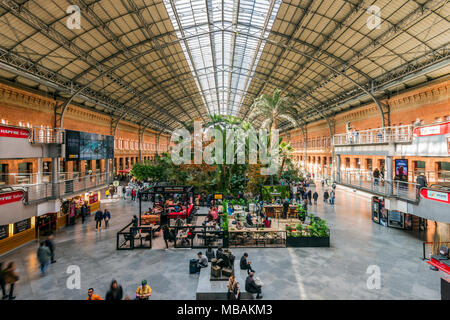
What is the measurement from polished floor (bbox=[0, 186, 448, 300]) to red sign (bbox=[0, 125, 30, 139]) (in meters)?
5.81

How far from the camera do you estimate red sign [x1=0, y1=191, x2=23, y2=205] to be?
970cm

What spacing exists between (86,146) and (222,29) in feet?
53.8

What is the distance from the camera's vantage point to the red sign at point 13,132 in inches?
401

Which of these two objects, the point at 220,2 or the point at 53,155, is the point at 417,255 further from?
the point at 220,2

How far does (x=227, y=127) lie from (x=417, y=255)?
18010mm

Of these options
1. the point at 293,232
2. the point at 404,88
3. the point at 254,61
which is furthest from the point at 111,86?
the point at 404,88

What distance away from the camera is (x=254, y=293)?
26.2 feet

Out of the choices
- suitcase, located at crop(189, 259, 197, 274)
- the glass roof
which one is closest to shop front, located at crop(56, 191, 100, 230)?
suitcase, located at crop(189, 259, 197, 274)

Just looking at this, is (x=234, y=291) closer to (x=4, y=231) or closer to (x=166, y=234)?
(x=166, y=234)

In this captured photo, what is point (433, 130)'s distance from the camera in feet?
34.0

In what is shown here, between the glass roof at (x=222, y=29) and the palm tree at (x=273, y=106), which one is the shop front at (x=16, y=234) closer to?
the glass roof at (x=222, y=29)

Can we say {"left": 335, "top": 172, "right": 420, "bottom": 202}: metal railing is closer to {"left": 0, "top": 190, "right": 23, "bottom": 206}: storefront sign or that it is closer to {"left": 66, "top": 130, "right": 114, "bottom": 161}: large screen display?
{"left": 0, "top": 190, "right": 23, "bottom": 206}: storefront sign

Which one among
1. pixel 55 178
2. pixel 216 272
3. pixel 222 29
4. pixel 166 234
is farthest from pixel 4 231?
pixel 222 29
